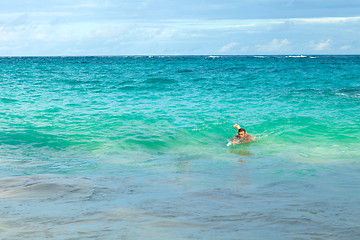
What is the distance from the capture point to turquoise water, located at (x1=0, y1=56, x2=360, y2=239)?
549 cm

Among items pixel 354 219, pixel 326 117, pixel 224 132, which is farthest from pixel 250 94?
pixel 354 219

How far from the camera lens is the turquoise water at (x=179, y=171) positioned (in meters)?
5.49

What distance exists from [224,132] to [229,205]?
852 centimetres

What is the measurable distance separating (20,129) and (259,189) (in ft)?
33.5

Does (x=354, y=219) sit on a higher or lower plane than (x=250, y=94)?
lower

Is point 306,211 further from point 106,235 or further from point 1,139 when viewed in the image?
point 1,139

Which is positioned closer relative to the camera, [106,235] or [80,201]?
[106,235]

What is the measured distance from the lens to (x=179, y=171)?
902 centimetres

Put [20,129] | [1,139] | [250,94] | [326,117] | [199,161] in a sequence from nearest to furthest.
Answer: [199,161] → [1,139] → [20,129] → [326,117] → [250,94]

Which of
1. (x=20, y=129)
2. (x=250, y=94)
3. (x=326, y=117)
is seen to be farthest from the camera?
(x=250, y=94)

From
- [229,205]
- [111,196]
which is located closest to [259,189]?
[229,205]

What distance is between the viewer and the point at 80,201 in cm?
657

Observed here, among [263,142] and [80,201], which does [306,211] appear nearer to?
[80,201]

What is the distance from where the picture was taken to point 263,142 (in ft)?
42.0
